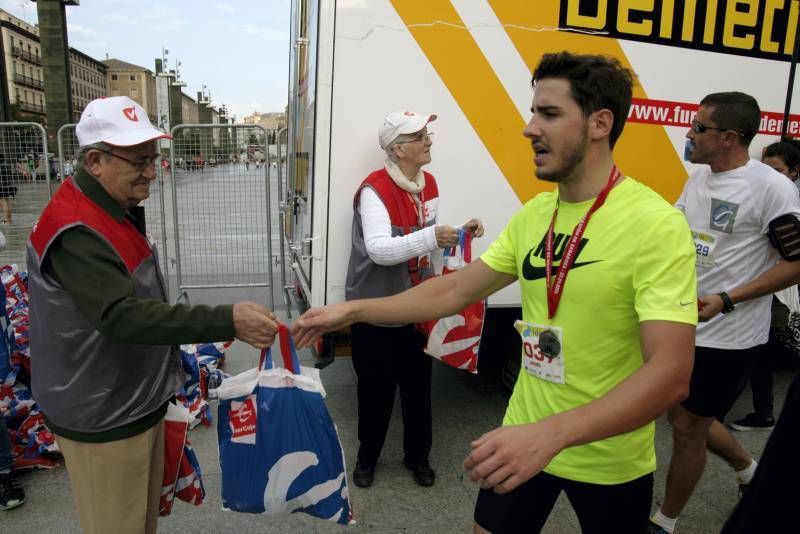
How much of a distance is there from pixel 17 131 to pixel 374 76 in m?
4.80

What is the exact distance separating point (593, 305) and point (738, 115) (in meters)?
1.61

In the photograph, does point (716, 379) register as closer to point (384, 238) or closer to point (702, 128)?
point (702, 128)

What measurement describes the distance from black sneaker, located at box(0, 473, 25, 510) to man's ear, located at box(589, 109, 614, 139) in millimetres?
3188

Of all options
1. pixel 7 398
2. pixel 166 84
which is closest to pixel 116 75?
pixel 166 84

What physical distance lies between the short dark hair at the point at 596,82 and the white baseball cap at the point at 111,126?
4.12 ft

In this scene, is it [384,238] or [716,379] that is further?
[384,238]

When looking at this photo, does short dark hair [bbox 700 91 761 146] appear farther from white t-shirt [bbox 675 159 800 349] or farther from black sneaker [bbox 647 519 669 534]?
black sneaker [bbox 647 519 669 534]

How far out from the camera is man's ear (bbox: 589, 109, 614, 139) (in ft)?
5.02

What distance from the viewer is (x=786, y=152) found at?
3512 millimetres

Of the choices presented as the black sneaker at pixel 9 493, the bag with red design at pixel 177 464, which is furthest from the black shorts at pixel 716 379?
the black sneaker at pixel 9 493

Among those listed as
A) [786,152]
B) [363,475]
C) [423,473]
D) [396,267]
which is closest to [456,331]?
[396,267]

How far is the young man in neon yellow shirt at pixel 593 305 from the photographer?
1.28 meters

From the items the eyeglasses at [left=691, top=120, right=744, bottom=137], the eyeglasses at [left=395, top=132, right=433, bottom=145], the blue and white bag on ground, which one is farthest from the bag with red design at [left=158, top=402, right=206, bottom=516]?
the eyeglasses at [left=691, top=120, right=744, bottom=137]

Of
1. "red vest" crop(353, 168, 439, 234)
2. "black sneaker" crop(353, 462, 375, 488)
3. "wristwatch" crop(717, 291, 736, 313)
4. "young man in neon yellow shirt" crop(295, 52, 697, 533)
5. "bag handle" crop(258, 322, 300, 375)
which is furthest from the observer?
"black sneaker" crop(353, 462, 375, 488)
